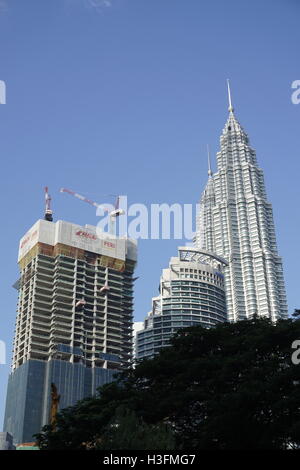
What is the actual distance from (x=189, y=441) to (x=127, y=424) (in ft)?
41.8

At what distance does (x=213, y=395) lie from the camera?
43.0m

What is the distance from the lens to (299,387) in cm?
3947

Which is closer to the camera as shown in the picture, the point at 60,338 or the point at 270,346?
the point at 270,346

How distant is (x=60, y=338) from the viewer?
19662cm

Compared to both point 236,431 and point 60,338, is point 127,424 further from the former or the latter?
point 60,338

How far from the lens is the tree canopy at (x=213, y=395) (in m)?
39.7

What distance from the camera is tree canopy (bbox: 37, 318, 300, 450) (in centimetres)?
3969
